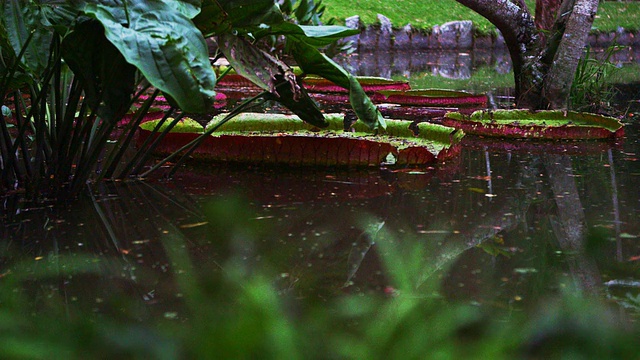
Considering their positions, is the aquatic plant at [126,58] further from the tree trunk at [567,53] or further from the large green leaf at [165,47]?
the tree trunk at [567,53]

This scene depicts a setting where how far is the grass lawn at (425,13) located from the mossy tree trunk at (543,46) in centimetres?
879

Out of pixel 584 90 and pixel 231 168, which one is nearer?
pixel 231 168

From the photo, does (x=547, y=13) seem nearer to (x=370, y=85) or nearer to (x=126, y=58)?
(x=370, y=85)

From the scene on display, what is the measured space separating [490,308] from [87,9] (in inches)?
42.8

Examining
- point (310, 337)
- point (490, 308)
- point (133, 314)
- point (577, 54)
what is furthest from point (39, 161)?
point (577, 54)

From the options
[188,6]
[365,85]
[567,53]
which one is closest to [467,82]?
[365,85]

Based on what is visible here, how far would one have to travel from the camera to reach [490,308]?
1.40 metres

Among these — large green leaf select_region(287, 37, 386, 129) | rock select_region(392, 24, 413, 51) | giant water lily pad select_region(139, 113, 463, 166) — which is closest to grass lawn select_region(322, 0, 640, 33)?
rock select_region(392, 24, 413, 51)

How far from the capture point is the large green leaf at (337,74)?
85.4 inches

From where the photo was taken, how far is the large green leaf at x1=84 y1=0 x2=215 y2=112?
1.67m

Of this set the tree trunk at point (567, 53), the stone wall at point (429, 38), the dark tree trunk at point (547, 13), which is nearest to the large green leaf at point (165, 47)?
the tree trunk at point (567, 53)

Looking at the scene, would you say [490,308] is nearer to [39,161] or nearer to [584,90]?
[39,161]

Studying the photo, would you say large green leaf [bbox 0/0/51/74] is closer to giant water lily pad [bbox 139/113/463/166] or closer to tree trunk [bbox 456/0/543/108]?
giant water lily pad [bbox 139/113/463/166]

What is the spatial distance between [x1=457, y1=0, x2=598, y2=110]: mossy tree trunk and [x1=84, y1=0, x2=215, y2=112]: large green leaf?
3028 mm
